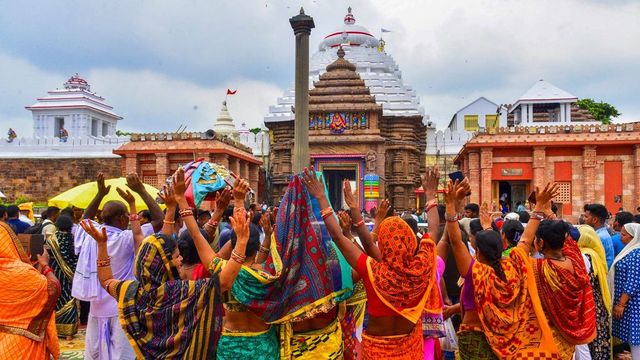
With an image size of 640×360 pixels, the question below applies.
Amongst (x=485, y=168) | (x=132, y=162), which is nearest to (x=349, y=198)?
(x=485, y=168)

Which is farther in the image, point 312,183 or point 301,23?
point 301,23

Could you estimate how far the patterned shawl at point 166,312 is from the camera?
136 inches

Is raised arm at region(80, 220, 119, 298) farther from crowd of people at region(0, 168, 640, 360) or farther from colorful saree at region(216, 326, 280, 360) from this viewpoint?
colorful saree at region(216, 326, 280, 360)

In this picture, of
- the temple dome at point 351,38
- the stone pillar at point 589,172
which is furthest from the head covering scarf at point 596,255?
the temple dome at point 351,38

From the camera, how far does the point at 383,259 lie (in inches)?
146

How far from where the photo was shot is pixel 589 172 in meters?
21.7

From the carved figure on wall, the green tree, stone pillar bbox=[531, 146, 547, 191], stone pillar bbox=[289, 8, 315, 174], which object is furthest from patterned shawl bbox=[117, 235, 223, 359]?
the green tree

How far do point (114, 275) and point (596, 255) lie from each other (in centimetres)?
461

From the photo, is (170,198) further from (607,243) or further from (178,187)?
(607,243)

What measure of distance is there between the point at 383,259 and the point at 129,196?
2433mm

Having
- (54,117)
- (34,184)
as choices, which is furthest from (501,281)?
(54,117)

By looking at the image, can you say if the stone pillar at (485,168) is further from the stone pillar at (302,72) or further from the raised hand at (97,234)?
the raised hand at (97,234)

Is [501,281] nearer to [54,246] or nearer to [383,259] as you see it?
[383,259]

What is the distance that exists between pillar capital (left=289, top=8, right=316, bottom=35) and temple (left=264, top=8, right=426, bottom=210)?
464 inches
